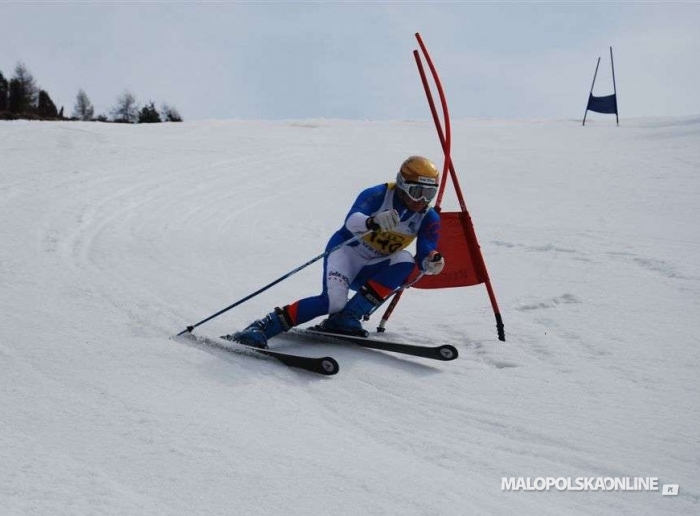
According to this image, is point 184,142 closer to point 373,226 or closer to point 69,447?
point 373,226

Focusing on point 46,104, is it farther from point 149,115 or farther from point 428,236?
point 428,236

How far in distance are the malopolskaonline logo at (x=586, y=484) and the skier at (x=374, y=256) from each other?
88.8 inches

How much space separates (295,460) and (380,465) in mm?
395

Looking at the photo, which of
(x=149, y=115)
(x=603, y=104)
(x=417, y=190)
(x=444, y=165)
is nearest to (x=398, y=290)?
(x=417, y=190)

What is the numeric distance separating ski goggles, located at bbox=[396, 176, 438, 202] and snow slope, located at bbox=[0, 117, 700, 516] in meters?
1.15

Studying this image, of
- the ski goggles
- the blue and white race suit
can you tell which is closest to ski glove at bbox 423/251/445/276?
the blue and white race suit

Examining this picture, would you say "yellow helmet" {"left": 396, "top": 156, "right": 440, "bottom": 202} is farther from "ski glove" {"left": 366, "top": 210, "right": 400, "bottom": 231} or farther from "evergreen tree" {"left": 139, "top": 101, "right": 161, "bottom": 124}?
"evergreen tree" {"left": 139, "top": 101, "right": 161, "bottom": 124}

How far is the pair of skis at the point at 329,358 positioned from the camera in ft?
14.8

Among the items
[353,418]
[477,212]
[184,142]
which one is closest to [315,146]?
[184,142]

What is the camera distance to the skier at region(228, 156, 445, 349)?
5168 millimetres

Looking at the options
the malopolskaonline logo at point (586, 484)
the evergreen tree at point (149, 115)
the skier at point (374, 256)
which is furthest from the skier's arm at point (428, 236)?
the evergreen tree at point (149, 115)

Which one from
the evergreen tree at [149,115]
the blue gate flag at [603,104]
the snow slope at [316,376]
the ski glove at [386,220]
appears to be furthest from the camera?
the evergreen tree at [149,115]

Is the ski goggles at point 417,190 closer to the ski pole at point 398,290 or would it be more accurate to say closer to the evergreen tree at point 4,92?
the ski pole at point 398,290

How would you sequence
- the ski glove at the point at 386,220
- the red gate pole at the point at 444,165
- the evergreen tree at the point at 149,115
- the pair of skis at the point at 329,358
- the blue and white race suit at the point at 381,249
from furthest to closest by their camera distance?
the evergreen tree at the point at 149,115 → the red gate pole at the point at 444,165 → the blue and white race suit at the point at 381,249 → the ski glove at the point at 386,220 → the pair of skis at the point at 329,358
